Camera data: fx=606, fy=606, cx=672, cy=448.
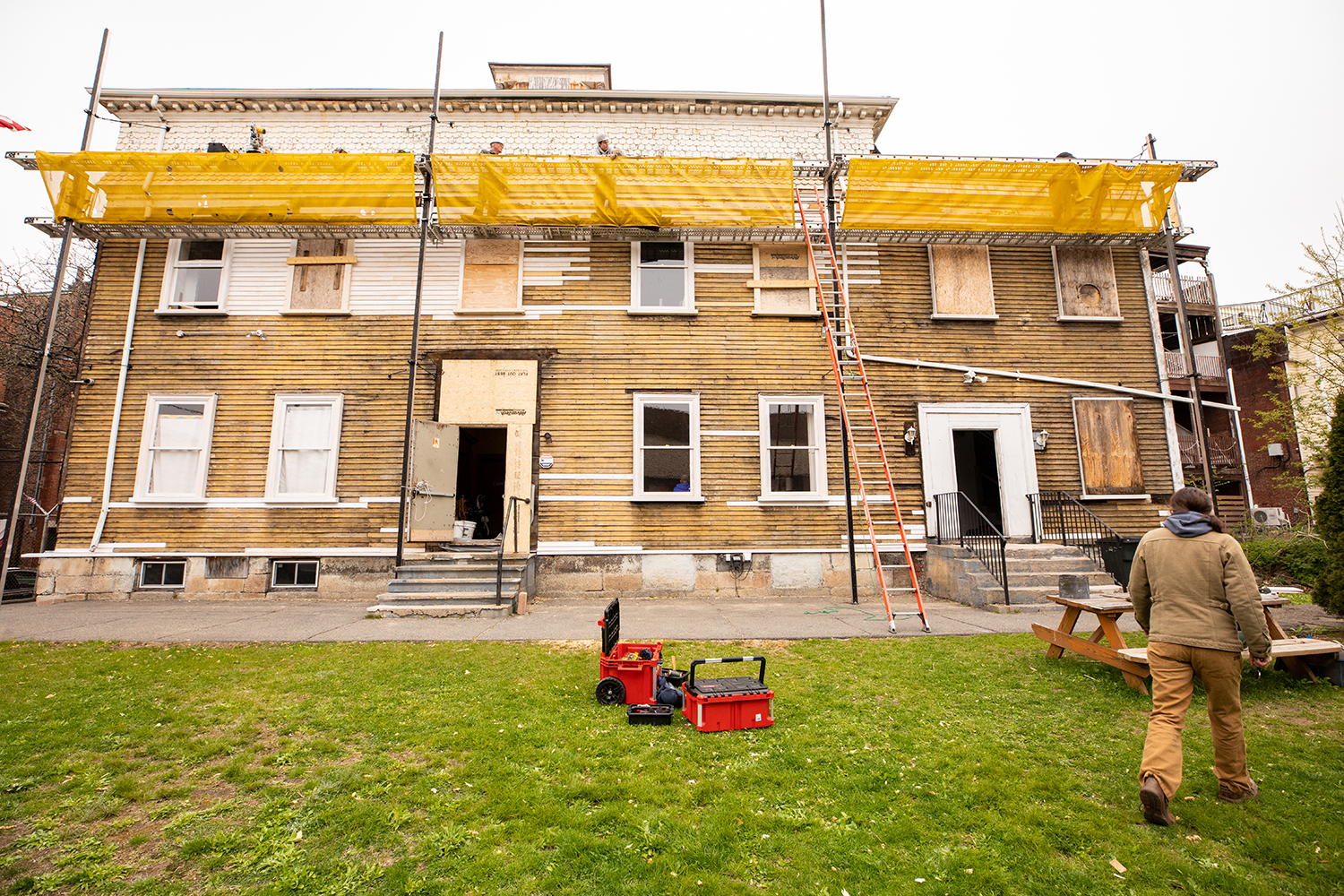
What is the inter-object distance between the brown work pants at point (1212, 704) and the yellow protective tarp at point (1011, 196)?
11176 millimetres

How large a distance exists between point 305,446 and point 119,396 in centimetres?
408

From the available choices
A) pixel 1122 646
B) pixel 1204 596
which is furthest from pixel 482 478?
pixel 1204 596

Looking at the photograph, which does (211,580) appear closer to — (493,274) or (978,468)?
(493,274)

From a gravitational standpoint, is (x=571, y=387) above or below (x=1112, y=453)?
above

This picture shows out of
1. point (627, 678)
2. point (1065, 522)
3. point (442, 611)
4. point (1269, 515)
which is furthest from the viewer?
point (1269, 515)

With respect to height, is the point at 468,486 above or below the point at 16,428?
below

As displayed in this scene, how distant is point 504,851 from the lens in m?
3.16

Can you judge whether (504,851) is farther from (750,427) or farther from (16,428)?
(16,428)

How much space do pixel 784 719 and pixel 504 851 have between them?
2640 millimetres

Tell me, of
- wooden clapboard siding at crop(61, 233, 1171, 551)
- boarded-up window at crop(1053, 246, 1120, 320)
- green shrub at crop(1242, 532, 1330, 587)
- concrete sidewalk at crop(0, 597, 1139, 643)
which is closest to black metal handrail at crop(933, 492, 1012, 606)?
wooden clapboard siding at crop(61, 233, 1171, 551)

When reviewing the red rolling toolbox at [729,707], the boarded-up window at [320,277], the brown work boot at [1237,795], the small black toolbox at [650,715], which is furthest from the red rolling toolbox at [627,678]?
the boarded-up window at [320,277]

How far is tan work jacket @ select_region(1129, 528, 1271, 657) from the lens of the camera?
12.4 ft

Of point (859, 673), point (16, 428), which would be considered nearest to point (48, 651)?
point (859, 673)

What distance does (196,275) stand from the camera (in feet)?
44.3
